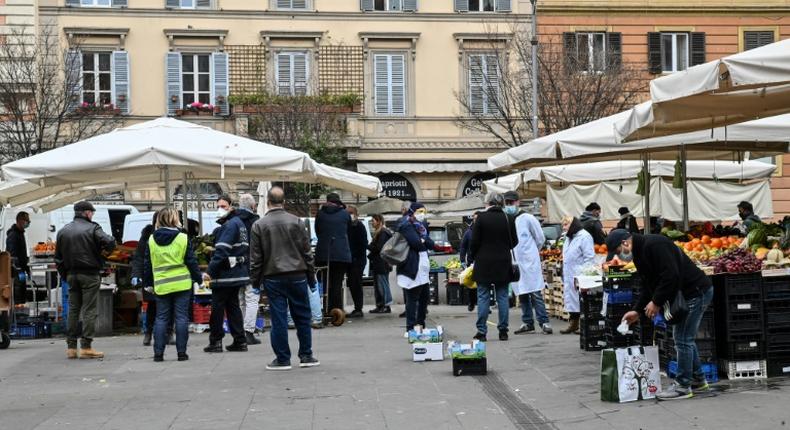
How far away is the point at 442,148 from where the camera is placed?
142ft

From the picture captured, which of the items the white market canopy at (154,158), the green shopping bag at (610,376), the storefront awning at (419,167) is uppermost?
the storefront awning at (419,167)

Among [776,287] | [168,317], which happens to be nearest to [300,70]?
[168,317]

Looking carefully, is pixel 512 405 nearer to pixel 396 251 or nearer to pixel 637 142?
pixel 396 251

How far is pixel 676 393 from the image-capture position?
10297 millimetres

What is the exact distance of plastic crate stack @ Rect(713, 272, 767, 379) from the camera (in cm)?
1121

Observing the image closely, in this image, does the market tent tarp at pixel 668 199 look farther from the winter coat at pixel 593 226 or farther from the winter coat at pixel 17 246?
the winter coat at pixel 17 246

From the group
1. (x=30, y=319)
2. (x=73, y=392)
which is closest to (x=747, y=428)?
(x=73, y=392)

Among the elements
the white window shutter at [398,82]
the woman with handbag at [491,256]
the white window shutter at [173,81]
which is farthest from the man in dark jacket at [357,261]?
the white window shutter at [398,82]

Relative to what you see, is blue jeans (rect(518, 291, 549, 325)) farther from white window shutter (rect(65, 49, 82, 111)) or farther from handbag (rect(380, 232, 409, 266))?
white window shutter (rect(65, 49, 82, 111))

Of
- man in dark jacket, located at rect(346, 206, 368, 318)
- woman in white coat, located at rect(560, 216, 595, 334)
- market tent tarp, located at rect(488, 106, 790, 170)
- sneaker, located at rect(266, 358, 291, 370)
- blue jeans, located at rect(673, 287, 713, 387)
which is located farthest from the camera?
man in dark jacket, located at rect(346, 206, 368, 318)

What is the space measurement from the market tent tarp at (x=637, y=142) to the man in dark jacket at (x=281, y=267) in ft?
14.0

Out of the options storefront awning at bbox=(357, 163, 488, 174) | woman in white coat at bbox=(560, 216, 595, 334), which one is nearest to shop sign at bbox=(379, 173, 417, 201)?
storefront awning at bbox=(357, 163, 488, 174)

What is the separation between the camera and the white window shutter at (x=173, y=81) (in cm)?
4200

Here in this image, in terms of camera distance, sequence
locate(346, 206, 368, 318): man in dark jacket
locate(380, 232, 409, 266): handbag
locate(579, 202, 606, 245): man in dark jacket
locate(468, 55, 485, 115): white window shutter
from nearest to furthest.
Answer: locate(380, 232, 409, 266): handbag < locate(579, 202, 606, 245): man in dark jacket < locate(346, 206, 368, 318): man in dark jacket < locate(468, 55, 485, 115): white window shutter
